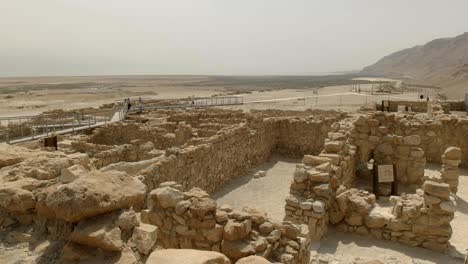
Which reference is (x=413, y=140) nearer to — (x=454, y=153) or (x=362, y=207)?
(x=454, y=153)

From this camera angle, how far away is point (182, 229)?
5707 millimetres

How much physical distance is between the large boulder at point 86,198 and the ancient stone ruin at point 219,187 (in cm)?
1

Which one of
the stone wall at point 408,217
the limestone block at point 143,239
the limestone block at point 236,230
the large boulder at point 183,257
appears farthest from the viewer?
the stone wall at point 408,217

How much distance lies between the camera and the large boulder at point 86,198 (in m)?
3.75

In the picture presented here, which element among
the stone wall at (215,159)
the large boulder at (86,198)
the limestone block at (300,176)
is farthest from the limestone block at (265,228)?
the stone wall at (215,159)

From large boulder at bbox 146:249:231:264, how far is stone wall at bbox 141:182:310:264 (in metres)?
1.47

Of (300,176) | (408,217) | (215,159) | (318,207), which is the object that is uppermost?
(300,176)

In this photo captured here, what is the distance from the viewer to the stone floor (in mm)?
11105

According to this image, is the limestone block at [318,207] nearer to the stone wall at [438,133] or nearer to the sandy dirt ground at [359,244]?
the sandy dirt ground at [359,244]

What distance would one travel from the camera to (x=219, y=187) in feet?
41.6

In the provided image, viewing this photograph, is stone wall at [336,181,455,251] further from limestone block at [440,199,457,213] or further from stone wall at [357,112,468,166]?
stone wall at [357,112,468,166]

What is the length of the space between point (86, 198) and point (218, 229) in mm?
2264

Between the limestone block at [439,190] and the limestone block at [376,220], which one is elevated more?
the limestone block at [439,190]

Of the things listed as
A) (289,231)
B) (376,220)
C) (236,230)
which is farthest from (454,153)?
(236,230)
